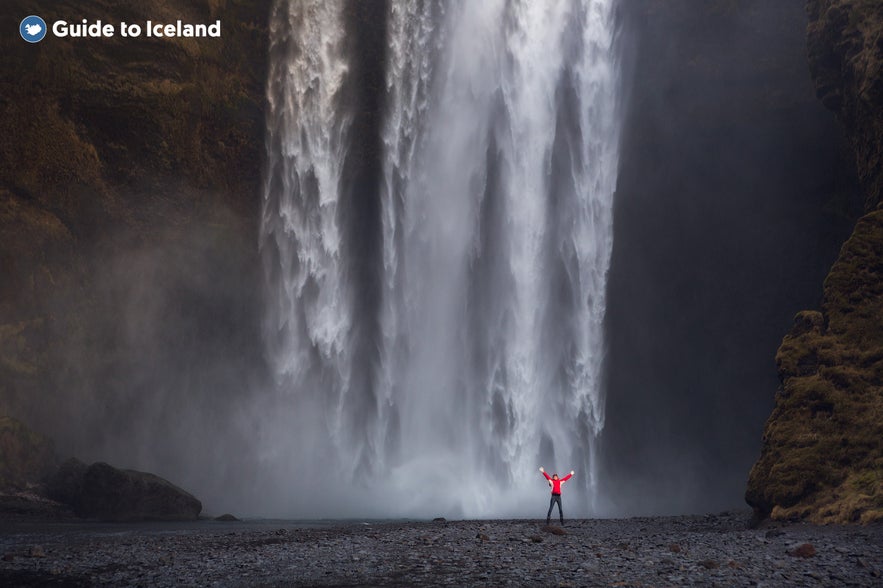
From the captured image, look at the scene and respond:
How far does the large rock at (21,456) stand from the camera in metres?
24.4

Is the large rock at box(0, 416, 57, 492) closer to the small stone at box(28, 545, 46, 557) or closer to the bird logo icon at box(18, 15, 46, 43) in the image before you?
the small stone at box(28, 545, 46, 557)

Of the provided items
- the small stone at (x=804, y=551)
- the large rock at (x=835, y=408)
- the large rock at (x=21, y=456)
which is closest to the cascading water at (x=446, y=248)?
the large rock at (x=21, y=456)

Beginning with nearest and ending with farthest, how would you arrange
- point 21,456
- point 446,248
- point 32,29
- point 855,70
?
point 855,70 → point 21,456 → point 32,29 → point 446,248

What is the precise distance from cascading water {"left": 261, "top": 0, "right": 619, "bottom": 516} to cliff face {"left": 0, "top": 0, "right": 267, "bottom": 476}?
1.71 meters

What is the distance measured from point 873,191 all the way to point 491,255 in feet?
47.8

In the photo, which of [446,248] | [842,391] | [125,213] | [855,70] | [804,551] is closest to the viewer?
[804,551]

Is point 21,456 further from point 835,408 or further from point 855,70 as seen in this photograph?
point 855,70

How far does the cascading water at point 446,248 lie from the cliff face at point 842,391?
12103mm

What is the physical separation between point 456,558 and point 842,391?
10.1 m

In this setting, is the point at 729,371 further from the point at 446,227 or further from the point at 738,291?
the point at 446,227

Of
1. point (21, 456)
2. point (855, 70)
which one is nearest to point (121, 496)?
point (21, 456)

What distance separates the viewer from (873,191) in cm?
2108

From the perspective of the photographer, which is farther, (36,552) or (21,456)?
(21,456)

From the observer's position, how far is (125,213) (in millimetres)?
31422
